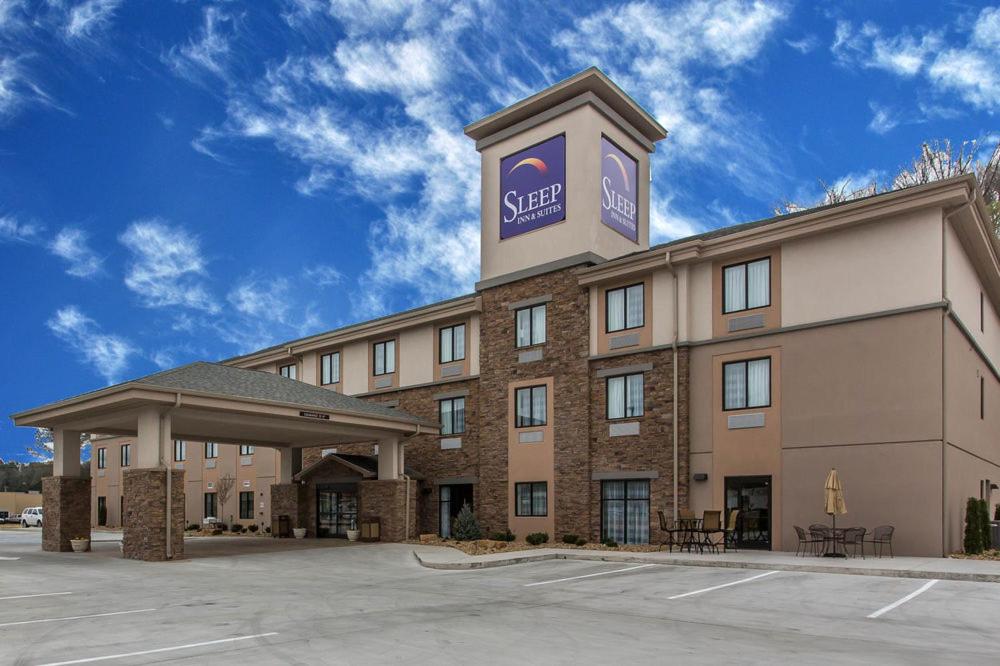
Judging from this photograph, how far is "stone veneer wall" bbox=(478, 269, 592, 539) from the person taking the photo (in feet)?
84.6

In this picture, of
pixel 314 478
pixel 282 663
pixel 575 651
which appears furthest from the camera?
pixel 314 478

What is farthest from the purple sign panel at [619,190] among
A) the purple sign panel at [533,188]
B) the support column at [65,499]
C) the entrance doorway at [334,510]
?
the support column at [65,499]

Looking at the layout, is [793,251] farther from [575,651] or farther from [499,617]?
[575,651]

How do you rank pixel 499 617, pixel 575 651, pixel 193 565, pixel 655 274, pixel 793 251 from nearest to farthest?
pixel 575 651, pixel 499 617, pixel 193 565, pixel 793 251, pixel 655 274

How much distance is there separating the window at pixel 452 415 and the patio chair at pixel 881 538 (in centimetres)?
1449

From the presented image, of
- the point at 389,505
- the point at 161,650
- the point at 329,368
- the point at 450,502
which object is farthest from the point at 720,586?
the point at 329,368

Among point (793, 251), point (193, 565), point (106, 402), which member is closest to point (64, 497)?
point (106, 402)

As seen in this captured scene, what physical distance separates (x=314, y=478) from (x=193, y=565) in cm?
1152

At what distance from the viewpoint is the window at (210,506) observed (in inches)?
1650

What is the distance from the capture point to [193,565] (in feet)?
66.6

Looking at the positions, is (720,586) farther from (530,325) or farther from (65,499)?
(65,499)

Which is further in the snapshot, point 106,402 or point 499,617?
point 106,402

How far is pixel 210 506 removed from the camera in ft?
138

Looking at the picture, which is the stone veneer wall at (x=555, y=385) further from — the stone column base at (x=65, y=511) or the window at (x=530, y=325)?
the stone column base at (x=65, y=511)
